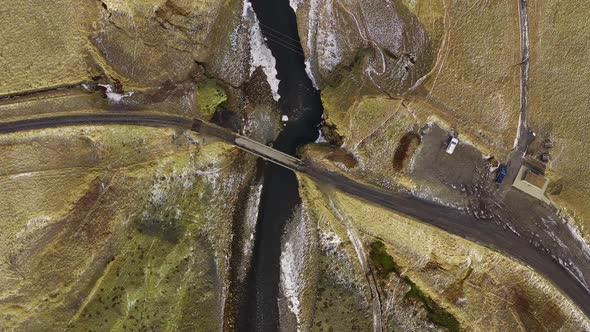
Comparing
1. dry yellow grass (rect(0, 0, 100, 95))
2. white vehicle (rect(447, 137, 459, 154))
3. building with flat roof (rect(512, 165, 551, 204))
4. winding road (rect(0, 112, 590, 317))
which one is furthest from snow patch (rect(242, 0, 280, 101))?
building with flat roof (rect(512, 165, 551, 204))

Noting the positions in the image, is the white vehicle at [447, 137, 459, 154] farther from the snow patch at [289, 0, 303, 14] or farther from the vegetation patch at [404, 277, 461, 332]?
the snow patch at [289, 0, 303, 14]

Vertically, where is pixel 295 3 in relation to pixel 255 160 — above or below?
above

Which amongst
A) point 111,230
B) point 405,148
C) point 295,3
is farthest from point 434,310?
point 295,3

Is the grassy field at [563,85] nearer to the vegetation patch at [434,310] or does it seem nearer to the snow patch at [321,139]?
the vegetation patch at [434,310]

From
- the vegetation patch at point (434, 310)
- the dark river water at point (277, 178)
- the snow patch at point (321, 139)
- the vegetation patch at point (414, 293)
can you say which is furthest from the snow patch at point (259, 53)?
the vegetation patch at point (434, 310)

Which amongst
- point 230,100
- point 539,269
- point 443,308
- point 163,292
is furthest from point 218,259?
point 539,269

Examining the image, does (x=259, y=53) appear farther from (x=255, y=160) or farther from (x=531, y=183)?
(x=531, y=183)
